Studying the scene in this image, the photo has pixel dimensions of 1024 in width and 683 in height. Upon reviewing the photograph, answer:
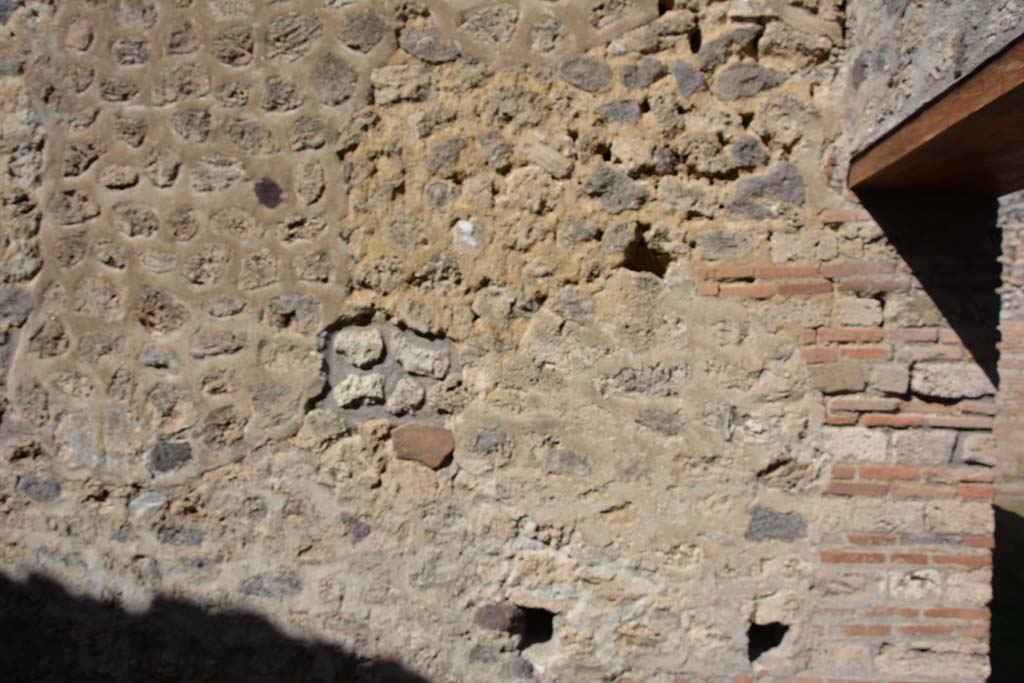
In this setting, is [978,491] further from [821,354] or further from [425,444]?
[425,444]

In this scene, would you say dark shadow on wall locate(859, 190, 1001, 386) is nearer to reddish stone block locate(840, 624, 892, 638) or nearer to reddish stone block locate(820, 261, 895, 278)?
reddish stone block locate(820, 261, 895, 278)

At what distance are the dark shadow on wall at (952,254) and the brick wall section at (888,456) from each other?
0.02 metres

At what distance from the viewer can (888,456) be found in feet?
7.77

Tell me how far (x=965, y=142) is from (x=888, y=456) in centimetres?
97

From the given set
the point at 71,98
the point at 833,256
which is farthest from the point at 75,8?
the point at 833,256

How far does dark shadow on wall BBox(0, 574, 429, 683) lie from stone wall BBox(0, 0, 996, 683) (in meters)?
0.07

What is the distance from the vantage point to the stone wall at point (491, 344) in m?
2.37

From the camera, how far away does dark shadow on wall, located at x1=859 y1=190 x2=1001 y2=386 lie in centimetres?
232

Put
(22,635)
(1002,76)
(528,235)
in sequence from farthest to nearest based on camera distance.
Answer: (22,635) < (528,235) < (1002,76)

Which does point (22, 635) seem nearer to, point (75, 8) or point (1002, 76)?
point (75, 8)

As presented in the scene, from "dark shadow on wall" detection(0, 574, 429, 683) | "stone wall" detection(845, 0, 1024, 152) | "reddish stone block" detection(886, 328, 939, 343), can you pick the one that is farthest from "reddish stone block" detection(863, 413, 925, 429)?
"dark shadow on wall" detection(0, 574, 429, 683)

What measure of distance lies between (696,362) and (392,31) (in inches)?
59.3

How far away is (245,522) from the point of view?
2.77m

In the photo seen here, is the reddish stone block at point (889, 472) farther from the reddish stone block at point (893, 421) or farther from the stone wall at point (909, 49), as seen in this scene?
the stone wall at point (909, 49)
